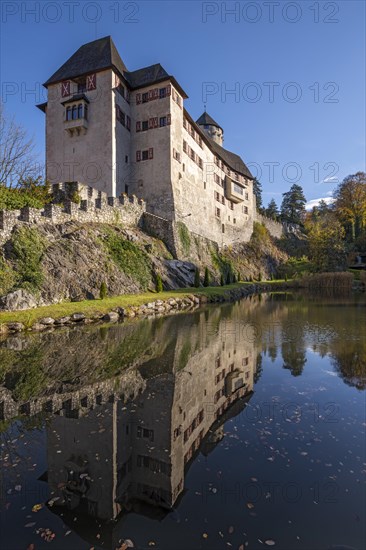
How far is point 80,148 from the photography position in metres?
35.3

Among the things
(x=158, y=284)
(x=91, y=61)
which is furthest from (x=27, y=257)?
(x=91, y=61)

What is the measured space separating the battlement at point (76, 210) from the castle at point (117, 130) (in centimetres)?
334

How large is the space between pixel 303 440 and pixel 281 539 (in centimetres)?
217

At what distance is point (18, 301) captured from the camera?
1628 cm

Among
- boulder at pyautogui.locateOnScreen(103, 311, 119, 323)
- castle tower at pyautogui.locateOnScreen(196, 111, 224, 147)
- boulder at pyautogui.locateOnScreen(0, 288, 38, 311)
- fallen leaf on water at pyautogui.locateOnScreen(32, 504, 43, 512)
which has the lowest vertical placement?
A: fallen leaf on water at pyautogui.locateOnScreen(32, 504, 43, 512)

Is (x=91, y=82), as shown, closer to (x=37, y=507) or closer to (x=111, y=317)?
(x=111, y=317)

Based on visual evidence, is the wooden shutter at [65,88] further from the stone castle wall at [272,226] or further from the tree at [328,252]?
the stone castle wall at [272,226]

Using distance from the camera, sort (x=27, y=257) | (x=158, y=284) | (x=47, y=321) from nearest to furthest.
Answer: (x=47, y=321), (x=27, y=257), (x=158, y=284)

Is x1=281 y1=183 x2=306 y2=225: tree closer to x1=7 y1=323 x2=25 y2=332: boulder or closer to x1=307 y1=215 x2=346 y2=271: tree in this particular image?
x1=307 y1=215 x2=346 y2=271: tree

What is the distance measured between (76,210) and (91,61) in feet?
70.8

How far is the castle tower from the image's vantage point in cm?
6278

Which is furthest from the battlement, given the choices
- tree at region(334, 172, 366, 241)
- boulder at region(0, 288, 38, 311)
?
tree at region(334, 172, 366, 241)

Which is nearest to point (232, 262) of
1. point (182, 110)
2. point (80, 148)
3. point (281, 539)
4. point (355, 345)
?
point (182, 110)

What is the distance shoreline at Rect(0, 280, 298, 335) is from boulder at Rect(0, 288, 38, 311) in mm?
721
